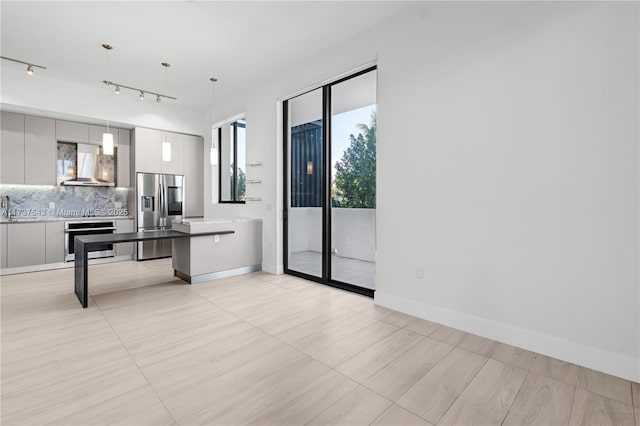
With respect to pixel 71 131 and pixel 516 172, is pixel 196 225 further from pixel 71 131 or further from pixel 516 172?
pixel 516 172

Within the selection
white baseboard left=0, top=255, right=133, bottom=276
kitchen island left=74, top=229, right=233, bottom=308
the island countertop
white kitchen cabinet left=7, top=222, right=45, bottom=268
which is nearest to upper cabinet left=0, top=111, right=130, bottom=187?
white kitchen cabinet left=7, top=222, right=45, bottom=268

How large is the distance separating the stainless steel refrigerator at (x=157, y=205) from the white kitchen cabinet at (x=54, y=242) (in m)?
1.13

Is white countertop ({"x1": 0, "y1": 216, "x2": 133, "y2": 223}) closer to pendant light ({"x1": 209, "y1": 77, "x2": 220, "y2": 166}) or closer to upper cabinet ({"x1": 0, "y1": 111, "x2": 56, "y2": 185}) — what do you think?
upper cabinet ({"x1": 0, "y1": 111, "x2": 56, "y2": 185})

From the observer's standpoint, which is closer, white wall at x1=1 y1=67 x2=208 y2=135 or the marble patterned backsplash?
white wall at x1=1 y1=67 x2=208 y2=135

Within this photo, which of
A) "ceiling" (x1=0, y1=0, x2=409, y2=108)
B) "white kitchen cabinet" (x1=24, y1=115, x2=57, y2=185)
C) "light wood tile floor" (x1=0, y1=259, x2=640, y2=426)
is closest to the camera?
"light wood tile floor" (x1=0, y1=259, x2=640, y2=426)

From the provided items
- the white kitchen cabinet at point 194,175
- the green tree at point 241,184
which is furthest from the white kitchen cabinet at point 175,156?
the green tree at point 241,184

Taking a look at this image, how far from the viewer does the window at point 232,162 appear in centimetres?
600

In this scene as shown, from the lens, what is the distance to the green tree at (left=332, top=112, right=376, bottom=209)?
3760 mm

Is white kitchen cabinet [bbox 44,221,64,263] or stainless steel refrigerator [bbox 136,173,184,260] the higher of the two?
stainless steel refrigerator [bbox 136,173,184,260]

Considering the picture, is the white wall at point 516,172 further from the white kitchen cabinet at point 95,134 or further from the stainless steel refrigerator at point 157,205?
the white kitchen cabinet at point 95,134

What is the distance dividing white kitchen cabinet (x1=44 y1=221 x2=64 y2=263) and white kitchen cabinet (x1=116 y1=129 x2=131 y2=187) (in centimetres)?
121

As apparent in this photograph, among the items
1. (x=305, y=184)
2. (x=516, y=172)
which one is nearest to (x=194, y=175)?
(x=305, y=184)

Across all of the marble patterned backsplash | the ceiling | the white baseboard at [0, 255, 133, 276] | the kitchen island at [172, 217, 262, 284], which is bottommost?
the white baseboard at [0, 255, 133, 276]

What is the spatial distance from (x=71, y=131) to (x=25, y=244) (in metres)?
2.01
